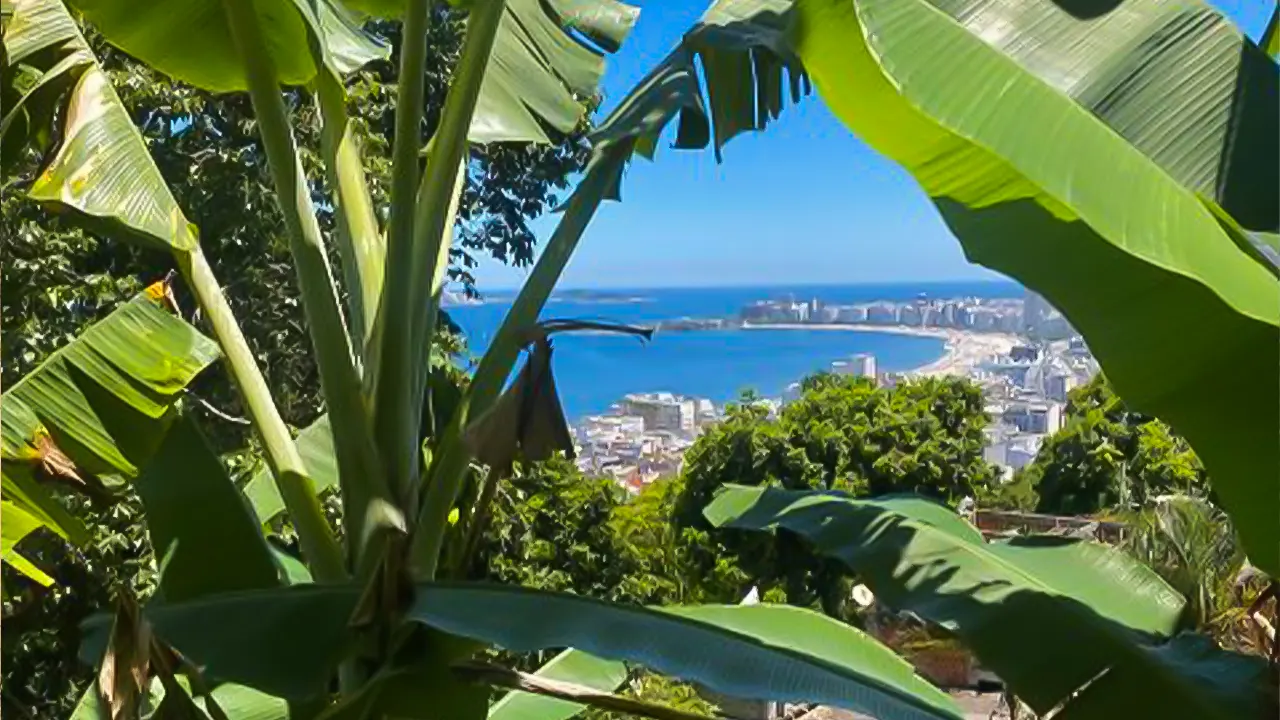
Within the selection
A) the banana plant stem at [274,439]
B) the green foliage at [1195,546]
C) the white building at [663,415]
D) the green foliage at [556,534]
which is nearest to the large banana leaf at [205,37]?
the banana plant stem at [274,439]

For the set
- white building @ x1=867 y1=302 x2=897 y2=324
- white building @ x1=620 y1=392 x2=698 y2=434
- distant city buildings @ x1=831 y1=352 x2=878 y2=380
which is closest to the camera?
distant city buildings @ x1=831 y1=352 x2=878 y2=380

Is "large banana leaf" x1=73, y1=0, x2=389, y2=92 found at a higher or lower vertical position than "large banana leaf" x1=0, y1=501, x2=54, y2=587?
higher

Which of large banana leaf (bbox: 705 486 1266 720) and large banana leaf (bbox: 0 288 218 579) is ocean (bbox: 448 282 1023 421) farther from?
large banana leaf (bbox: 705 486 1266 720)

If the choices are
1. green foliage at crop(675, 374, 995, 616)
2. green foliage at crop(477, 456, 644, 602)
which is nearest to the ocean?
green foliage at crop(675, 374, 995, 616)

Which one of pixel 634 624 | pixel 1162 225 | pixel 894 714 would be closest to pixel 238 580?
pixel 634 624

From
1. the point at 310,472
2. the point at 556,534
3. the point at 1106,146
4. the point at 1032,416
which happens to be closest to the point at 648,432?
the point at 1032,416

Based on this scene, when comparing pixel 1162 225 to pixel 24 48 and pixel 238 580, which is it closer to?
pixel 238 580

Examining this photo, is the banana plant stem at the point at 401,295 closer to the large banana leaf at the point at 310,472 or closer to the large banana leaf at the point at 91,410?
the large banana leaf at the point at 91,410
